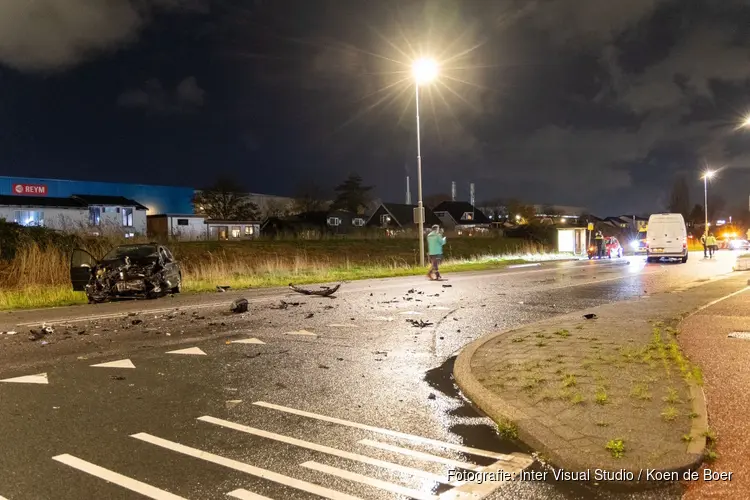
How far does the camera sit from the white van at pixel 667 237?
33.2 meters

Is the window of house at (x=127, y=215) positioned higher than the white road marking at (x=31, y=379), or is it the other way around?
the window of house at (x=127, y=215)

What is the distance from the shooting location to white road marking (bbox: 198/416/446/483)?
397 centimetres

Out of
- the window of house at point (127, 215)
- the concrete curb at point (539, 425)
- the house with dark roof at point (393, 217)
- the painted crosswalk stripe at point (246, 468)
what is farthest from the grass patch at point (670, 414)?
the house with dark roof at point (393, 217)

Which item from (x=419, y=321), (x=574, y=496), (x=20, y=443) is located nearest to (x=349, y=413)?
(x=574, y=496)

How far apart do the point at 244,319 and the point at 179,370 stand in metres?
4.35

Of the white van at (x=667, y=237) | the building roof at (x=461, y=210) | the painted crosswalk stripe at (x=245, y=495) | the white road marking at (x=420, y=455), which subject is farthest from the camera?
the building roof at (x=461, y=210)

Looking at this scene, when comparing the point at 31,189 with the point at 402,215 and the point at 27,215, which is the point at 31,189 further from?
the point at 402,215

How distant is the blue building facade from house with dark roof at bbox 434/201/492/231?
138ft

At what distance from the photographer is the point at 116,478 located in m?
3.90

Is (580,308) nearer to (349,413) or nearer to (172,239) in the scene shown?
(349,413)

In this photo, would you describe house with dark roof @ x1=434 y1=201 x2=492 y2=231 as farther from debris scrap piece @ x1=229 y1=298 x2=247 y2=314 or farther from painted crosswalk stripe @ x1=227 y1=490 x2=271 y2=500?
painted crosswalk stripe @ x1=227 y1=490 x2=271 y2=500

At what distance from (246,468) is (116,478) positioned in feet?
2.87

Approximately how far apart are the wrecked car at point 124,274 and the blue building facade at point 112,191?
56.5 metres

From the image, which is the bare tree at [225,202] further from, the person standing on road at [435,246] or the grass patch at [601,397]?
the grass patch at [601,397]
